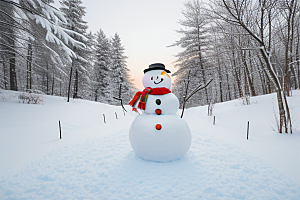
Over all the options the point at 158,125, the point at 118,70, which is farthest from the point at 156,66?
the point at 118,70

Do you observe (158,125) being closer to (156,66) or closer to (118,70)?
(156,66)

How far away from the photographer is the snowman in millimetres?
2785

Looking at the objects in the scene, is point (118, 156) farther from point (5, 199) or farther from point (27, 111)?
point (27, 111)

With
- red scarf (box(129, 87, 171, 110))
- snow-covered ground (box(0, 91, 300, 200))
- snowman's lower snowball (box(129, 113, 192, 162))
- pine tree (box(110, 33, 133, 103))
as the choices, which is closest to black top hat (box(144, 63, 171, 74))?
red scarf (box(129, 87, 171, 110))

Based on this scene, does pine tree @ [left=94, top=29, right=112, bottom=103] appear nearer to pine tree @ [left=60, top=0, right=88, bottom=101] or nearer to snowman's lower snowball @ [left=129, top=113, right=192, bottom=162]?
pine tree @ [left=60, top=0, right=88, bottom=101]

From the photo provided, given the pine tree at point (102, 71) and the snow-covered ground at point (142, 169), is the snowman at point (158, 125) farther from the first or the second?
the pine tree at point (102, 71)

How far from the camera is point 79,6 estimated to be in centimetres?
1455

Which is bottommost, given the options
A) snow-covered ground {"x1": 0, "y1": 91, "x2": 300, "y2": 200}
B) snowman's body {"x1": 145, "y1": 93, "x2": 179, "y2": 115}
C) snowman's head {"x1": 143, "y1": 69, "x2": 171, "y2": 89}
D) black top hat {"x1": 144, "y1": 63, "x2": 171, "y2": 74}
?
snow-covered ground {"x1": 0, "y1": 91, "x2": 300, "y2": 200}

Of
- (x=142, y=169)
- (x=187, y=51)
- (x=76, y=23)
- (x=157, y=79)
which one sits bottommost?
(x=142, y=169)

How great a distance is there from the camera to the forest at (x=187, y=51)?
4.56 m

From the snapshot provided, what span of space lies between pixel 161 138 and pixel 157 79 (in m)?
1.37

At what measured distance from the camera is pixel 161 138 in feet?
9.03

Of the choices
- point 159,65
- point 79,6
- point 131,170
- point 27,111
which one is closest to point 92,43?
point 79,6

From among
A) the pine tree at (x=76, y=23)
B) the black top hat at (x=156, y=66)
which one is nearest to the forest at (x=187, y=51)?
the pine tree at (x=76, y=23)
